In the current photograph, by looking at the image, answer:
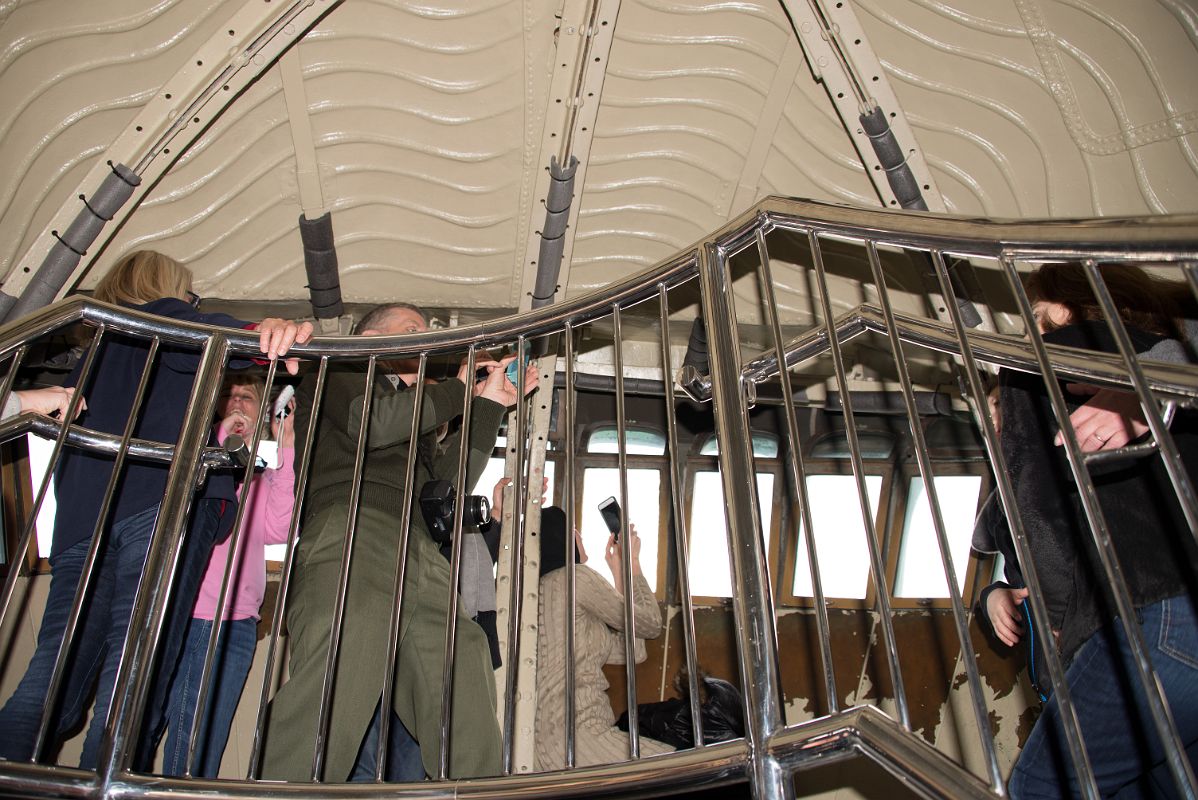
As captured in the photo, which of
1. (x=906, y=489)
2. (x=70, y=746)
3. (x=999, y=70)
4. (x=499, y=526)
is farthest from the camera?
(x=906, y=489)

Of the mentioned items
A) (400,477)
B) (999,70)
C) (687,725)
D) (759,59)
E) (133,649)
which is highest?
(759,59)

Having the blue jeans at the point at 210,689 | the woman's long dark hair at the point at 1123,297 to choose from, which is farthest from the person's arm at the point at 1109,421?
the blue jeans at the point at 210,689

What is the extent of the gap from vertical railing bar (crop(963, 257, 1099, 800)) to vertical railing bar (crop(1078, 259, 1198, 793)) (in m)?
0.09

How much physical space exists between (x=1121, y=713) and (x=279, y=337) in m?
2.09

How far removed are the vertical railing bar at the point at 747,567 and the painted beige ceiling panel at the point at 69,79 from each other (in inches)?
106

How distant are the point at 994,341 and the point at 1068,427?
0.53 metres

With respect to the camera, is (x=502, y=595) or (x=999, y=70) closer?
(x=999, y=70)

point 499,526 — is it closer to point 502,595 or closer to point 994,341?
point 502,595

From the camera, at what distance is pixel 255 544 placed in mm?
2986

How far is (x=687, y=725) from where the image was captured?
4.21m

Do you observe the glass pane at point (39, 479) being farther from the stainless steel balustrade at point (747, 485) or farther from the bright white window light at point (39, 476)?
the stainless steel balustrade at point (747, 485)

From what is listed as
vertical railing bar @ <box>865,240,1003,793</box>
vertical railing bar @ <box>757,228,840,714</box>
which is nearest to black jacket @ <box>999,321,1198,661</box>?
vertical railing bar @ <box>865,240,1003,793</box>

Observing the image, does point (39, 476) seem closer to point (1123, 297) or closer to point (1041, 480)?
point (1041, 480)

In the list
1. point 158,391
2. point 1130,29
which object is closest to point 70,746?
point 158,391
